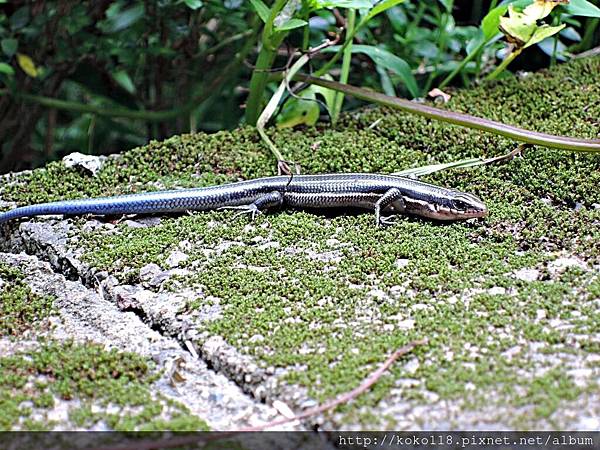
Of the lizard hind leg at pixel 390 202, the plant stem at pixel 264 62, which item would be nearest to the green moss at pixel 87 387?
the lizard hind leg at pixel 390 202

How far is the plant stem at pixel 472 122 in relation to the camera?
12.6 ft

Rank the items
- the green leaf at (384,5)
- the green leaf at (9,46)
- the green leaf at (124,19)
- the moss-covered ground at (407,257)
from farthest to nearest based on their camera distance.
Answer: the green leaf at (124,19) → the green leaf at (9,46) → the green leaf at (384,5) → the moss-covered ground at (407,257)

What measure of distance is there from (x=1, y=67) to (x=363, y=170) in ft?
7.89

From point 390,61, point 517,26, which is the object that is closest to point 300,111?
point 390,61

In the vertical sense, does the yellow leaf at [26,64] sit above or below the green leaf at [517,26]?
below

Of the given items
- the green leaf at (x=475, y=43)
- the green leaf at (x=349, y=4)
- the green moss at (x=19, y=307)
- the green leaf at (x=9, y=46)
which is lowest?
the green moss at (x=19, y=307)

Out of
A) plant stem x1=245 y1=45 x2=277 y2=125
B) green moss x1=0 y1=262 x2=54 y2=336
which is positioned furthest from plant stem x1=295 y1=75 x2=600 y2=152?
green moss x1=0 y1=262 x2=54 y2=336

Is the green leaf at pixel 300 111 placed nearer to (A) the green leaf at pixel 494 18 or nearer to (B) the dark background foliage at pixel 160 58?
(B) the dark background foliage at pixel 160 58

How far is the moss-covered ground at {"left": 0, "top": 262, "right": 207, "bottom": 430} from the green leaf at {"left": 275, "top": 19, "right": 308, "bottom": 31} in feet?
6.85

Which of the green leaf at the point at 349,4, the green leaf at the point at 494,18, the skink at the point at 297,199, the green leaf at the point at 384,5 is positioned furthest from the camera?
the green leaf at the point at 494,18

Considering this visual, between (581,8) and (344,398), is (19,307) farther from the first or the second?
(581,8)

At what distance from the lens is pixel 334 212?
396 cm

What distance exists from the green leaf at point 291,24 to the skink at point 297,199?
806mm

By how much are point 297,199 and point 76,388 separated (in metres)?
1.78
